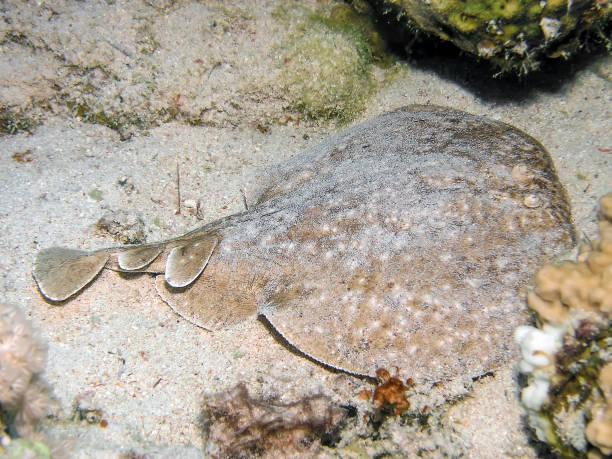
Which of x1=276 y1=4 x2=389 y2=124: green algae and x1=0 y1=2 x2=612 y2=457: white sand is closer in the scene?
x1=0 y1=2 x2=612 y2=457: white sand

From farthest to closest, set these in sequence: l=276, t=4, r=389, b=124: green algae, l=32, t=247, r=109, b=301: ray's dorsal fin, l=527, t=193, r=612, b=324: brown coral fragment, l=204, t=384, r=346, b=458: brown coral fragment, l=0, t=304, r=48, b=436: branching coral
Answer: l=276, t=4, r=389, b=124: green algae → l=32, t=247, r=109, b=301: ray's dorsal fin → l=204, t=384, r=346, b=458: brown coral fragment → l=527, t=193, r=612, b=324: brown coral fragment → l=0, t=304, r=48, b=436: branching coral

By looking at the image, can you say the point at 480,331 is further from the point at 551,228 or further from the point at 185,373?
the point at 185,373

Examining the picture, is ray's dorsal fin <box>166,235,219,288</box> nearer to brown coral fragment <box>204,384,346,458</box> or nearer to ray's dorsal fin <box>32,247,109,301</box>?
ray's dorsal fin <box>32,247,109,301</box>

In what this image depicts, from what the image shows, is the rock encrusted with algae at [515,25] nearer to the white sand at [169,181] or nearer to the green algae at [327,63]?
the white sand at [169,181]

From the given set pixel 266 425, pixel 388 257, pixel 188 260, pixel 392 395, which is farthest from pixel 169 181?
pixel 392 395

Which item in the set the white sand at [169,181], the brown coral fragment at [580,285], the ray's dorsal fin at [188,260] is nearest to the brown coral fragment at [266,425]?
the white sand at [169,181]

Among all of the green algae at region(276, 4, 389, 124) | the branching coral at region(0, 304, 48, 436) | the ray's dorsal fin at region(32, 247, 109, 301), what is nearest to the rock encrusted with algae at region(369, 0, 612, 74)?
the green algae at region(276, 4, 389, 124)
